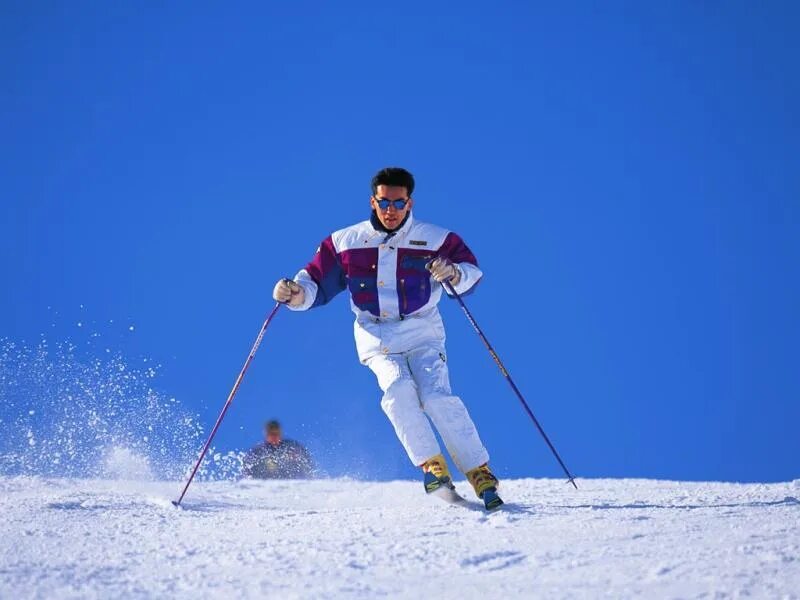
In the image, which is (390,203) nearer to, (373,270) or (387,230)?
(387,230)

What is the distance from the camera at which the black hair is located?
5211 mm

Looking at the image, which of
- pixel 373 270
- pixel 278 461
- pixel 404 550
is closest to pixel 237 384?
pixel 373 270

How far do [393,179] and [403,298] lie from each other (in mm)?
764

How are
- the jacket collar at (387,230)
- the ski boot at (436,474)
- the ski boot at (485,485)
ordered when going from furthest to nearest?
the jacket collar at (387,230) < the ski boot at (436,474) < the ski boot at (485,485)

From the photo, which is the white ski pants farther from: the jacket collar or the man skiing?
the jacket collar

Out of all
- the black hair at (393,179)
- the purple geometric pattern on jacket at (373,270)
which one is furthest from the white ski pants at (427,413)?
the black hair at (393,179)

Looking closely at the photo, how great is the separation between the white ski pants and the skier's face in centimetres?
88

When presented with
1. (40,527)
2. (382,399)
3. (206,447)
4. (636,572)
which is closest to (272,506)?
(206,447)

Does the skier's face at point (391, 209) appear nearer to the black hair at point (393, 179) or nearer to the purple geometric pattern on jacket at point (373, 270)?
the black hair at point (393, 179)

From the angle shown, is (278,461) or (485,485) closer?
(485,485)

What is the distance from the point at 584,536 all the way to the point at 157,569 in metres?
1.63

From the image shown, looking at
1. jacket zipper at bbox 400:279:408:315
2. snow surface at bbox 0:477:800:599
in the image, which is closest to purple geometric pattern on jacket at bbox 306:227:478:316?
jacket zipper at bbox 400:279:408:315

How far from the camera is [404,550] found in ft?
9.98

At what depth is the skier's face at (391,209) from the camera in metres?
5.16
